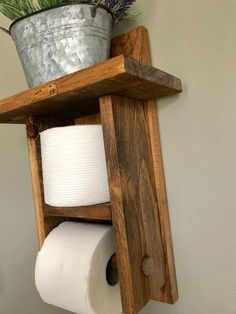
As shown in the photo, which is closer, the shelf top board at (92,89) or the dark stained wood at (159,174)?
the shelf top board at (92,89)

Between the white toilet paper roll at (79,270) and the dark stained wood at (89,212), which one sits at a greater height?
the dark stained wood at (89,212)

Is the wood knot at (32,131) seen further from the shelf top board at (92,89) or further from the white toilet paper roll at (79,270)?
the white toilet paper roll at (79,270)

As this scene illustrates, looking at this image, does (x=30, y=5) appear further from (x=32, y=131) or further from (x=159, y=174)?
(x=159, y=174)

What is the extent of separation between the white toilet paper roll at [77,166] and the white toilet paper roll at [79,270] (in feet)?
0.25

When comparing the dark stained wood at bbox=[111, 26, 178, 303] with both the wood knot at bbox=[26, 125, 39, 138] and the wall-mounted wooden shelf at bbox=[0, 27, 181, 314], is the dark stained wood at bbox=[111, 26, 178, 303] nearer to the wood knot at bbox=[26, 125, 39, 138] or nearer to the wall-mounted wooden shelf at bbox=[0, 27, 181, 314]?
the wall-mounted wooden shelf at bbox=[0, 27, 181, 314]

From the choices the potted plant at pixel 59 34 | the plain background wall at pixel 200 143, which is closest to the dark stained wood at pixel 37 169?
the potted plant at pixel 59 34

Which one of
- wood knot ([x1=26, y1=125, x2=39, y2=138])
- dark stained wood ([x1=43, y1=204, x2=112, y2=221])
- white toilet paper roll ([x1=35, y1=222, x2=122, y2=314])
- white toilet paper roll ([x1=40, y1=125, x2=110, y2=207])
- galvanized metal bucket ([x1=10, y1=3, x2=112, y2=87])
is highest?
galvanized metal bucket ([x1=10, y1=3, x2=112, y2=87])

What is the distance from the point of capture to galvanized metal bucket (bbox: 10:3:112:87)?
41 cm

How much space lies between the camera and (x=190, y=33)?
477 millimetres

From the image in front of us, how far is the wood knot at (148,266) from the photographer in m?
0.44

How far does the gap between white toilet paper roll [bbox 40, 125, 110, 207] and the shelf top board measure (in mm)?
51

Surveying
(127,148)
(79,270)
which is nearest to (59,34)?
(127,148)

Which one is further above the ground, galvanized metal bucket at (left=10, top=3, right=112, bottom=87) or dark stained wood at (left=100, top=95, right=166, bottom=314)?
galvanized metal bucket at (left=10, top=3, right=112, bottom=87)

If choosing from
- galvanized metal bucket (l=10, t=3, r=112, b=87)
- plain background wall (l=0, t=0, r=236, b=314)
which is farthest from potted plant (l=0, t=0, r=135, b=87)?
plain background wall (l=0, t=0, r=236, b=314)
